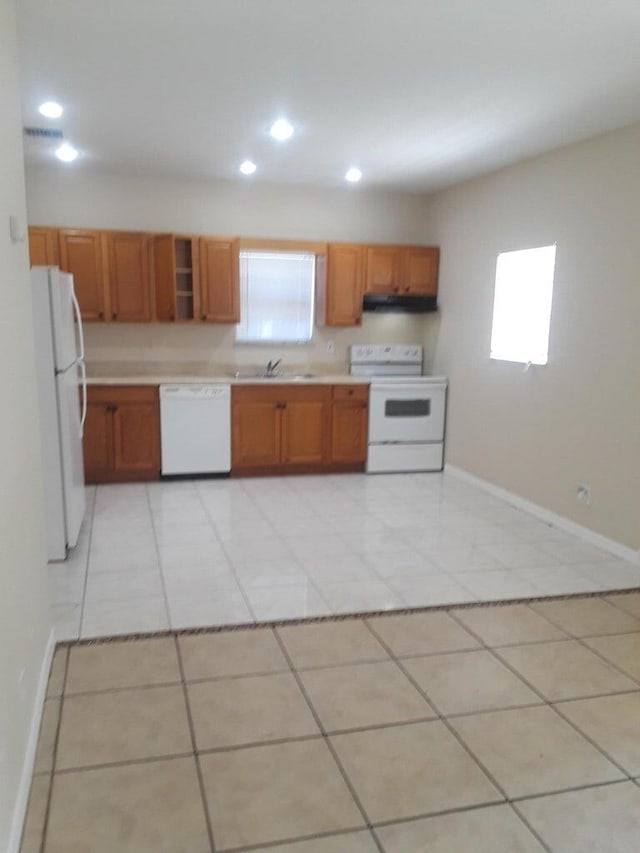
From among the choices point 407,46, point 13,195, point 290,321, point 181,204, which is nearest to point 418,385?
point 290,321

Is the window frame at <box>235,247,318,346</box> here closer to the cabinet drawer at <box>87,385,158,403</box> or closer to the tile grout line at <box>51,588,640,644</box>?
the cabinet drawer at <box>87,385,158,403</box>

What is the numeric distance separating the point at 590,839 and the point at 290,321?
16.6 feet

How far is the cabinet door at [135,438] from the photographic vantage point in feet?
17.7

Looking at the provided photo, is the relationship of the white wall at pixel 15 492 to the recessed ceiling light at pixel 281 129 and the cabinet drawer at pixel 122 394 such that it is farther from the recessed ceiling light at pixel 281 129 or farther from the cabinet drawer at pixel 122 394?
the cabinet drawer at pixel 122 394

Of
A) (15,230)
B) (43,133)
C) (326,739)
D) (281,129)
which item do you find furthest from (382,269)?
(326,739)

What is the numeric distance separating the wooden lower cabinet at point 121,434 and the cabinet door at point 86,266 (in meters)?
0.73

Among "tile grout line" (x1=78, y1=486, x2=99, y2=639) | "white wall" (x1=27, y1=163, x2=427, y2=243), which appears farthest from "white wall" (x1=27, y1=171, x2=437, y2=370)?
"tile grout line" (x1=78, y1=486, x2=99, y2=639)

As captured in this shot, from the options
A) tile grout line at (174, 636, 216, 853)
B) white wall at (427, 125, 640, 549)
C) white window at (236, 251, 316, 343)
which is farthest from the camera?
white window at (236, 251, 316, 343)

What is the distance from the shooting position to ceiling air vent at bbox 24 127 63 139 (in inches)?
164

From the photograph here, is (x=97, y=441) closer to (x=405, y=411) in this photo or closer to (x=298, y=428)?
(x=298, y=428)

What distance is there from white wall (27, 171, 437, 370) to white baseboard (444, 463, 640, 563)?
1473 millimetres

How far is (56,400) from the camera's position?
3564 millimetres

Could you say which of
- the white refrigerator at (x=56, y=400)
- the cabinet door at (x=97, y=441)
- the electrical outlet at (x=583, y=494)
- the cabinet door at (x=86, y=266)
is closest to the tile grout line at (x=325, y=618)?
the electrical outlet at (x=583, y=494)

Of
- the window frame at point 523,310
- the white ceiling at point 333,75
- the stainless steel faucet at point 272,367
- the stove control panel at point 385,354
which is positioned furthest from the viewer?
the stove control panel at point 385,354
